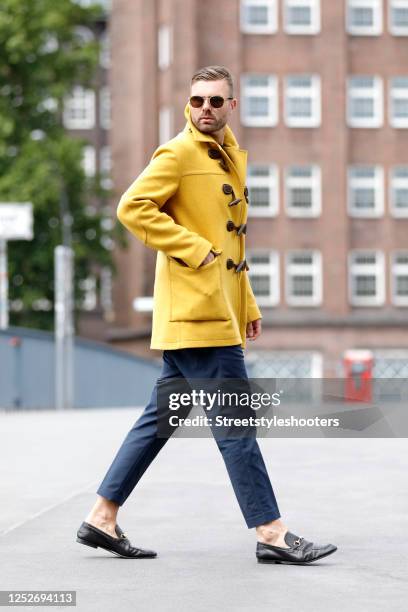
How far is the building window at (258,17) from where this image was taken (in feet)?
189

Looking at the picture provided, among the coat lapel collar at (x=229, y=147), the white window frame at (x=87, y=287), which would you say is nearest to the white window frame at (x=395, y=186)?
the white window frame at (x=87, y=287)

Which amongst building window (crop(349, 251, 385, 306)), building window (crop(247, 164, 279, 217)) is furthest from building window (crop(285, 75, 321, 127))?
building window (crop(349, 251, 385, 306))

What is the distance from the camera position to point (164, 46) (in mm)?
58156

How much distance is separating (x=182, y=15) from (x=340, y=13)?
228 inches

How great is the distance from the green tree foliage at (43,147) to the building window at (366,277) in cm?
925

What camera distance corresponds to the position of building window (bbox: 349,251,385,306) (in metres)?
57.7

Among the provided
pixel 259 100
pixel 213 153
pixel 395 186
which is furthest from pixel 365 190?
pixel 213 153

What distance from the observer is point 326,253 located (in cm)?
5712

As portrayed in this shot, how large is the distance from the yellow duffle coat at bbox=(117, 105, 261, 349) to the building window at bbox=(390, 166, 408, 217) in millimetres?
52018

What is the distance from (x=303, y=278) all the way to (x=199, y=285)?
5109cm

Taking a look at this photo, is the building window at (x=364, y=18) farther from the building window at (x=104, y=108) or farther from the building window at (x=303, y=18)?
the building window at (x=104, y=108)

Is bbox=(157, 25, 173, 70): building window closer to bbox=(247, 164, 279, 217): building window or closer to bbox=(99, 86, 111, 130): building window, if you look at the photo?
bbox=(247, 164, 279, 217): building window

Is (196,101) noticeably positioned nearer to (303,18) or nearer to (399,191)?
(303,18)

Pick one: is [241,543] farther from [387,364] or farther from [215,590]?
[387,364]
